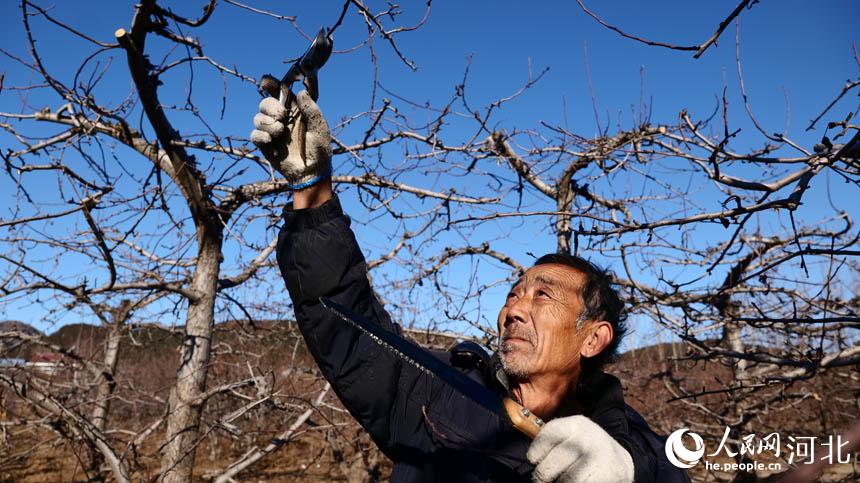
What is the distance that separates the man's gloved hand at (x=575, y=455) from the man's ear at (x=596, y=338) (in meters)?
0.90

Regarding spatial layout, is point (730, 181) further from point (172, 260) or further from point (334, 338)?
point (172, 260)

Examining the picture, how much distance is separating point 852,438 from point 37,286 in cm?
471

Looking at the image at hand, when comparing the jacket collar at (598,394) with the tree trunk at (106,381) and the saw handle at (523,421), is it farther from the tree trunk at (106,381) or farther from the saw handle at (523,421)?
the tree trunk at (106,381)

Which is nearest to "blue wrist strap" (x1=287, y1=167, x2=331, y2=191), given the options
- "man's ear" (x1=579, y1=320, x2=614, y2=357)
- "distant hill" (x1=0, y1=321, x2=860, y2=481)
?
"man's ear" (x1=579, y1=320, x2=614, y2=357)

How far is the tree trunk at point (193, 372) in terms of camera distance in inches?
143

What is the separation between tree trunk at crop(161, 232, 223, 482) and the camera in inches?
143

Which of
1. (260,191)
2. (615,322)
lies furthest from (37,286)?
(615,322)

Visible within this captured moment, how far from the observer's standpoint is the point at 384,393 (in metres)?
1.79

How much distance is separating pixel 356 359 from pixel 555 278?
960mm

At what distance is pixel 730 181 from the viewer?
2.23m

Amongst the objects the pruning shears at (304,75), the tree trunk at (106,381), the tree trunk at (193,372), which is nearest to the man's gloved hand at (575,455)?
the pruning shears at (304,75)

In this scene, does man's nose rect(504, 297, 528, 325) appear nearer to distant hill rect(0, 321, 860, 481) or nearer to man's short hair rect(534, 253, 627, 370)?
man's short hair rect(534, 253, 627, 370)

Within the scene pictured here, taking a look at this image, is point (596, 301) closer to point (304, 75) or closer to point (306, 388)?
point (304, 75)

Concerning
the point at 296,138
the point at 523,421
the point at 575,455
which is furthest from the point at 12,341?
the point at 575,455
